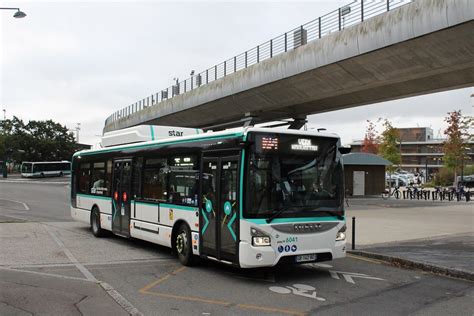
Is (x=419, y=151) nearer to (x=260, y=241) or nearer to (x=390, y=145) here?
(x=390, y=145)

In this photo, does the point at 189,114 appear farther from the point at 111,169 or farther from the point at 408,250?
the point at 408,250

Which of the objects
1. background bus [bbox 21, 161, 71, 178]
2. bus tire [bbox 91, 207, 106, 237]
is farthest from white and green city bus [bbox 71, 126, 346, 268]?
background bus [bbox 21, 161, 71, 178]

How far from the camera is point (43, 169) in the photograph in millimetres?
78562

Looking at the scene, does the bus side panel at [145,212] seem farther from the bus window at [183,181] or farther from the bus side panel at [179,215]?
the bus window at [183,181]

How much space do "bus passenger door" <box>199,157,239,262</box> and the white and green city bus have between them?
0.02 metres

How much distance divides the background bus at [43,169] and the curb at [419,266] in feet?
244

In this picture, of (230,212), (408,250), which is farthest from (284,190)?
(408,250)

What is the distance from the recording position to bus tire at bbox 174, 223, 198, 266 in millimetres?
10031

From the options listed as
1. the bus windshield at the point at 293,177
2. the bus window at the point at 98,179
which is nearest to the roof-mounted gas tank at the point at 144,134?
the bus window at the point at 98,179

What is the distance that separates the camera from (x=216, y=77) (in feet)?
113

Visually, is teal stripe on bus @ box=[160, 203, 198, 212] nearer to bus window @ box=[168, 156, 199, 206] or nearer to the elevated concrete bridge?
bus window @ box=[168, 156, 199, 206]

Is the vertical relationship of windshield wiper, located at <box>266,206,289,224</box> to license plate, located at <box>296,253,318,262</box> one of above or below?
above

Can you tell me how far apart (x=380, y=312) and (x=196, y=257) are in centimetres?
435

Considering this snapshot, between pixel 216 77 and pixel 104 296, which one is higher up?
pixel 216 77
